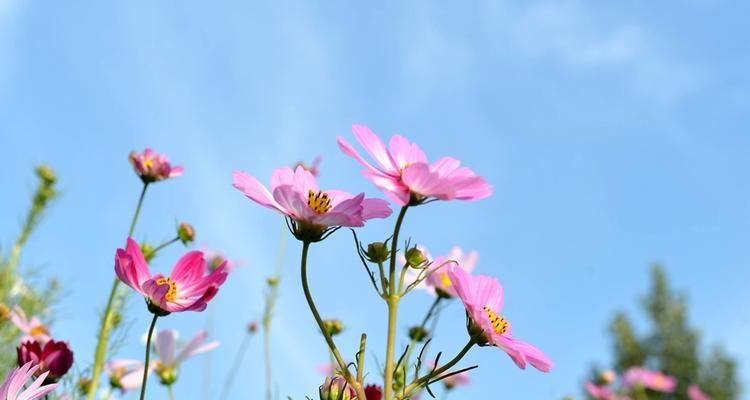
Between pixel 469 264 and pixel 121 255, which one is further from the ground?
pixel 469 264

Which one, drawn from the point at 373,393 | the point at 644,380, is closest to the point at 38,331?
the point at 373,393

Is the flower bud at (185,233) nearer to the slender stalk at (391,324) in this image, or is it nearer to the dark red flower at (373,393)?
the dark red flower at (373,393)

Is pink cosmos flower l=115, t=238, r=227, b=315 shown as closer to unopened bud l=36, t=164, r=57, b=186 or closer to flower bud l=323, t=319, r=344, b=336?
flower bud l=323, t=319, r=344, b=336

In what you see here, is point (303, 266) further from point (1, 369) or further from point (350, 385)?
point (1, 369)

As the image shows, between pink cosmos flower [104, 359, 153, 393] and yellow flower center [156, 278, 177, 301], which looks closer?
yellow flower center [156, 278, 177, 301]

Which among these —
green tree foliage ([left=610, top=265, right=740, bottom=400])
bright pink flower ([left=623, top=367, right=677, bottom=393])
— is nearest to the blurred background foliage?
green tree foliage ([left=610, top=265, right=740, bottom=400])

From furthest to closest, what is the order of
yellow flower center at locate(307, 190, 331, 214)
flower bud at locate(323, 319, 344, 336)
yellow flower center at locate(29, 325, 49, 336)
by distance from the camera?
flower bud at locate(323, 319, 344, 336) < yellow flower center at locate(29, 325, 49, 336) < yellow flower center at locate(307, 190, 331, 214)

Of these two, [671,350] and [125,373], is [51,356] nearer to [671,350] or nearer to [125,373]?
[125,373]

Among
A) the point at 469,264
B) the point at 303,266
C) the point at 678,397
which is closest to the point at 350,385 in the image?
the point at 303,266
